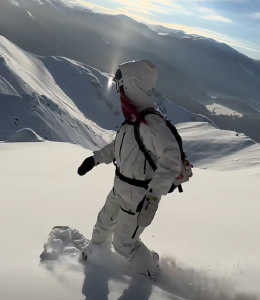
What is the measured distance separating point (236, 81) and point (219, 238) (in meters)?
205

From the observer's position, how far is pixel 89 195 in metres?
5.15

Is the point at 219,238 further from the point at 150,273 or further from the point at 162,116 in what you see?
the point at 162,116

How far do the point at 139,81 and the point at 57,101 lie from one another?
41.0 meters

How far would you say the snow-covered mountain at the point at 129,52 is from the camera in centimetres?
12494

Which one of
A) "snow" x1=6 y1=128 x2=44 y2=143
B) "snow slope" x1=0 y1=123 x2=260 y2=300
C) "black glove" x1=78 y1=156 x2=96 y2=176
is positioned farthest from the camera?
"snow" x1=6 y1=128 x2=44 y2=143

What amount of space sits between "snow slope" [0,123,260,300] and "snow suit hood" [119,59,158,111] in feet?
4.24

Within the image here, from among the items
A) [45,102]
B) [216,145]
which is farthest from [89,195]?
[45,102]

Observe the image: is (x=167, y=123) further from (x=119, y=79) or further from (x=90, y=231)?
(x=90, y=231)

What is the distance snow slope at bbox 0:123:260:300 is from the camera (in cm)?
246

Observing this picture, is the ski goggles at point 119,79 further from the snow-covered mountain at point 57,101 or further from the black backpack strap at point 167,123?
the snow-covered mountain at point 57,101

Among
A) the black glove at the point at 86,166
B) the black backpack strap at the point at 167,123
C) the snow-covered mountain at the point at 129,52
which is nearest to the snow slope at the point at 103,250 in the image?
the black glove at the point at 86,166

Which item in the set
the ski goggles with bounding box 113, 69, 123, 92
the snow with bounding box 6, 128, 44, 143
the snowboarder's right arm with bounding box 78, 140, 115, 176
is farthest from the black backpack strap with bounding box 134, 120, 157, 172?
the snow with bounding box 6, 128, 44, 143

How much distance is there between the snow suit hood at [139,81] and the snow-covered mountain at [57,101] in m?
23.2

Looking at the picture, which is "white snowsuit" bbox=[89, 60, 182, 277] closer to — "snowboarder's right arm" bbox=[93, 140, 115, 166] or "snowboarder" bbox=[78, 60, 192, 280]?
"snowboarder" bbox=[78, 60, 192, 280]
